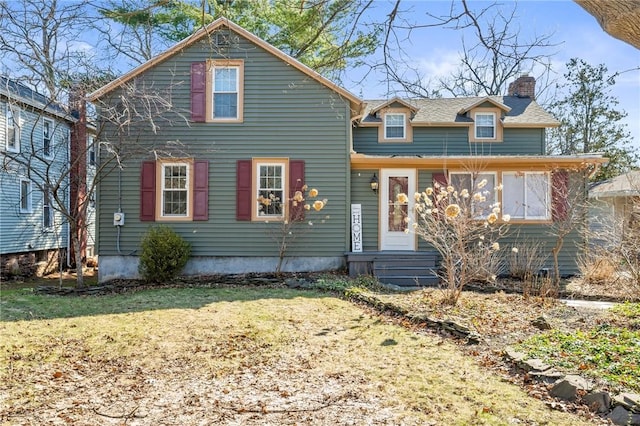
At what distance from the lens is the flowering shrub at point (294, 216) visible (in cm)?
1099

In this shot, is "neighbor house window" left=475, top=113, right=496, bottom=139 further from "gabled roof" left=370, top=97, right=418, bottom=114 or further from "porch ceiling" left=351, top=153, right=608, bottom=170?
"porch ceiling" left=351, top=153, right=608, bottom=170

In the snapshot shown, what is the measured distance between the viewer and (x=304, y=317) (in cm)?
671

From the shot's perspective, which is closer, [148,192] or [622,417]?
[622,417]

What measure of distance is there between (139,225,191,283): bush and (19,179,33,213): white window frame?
6923 mm

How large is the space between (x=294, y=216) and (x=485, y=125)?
755 cm

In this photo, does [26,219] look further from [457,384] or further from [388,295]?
[457,384]

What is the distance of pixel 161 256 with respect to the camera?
10.2 metres

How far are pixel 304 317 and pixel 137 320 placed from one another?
2.46m

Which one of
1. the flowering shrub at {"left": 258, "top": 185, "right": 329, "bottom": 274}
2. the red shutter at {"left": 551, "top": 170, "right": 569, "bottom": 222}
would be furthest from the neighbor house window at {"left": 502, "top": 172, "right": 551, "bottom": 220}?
the flowering shrub at {"left": 258, "top": 185, "right": 329, "bottom": 274}

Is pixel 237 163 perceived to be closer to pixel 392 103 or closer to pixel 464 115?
pixel 392 103

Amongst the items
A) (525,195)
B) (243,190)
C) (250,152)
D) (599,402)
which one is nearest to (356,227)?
(243,190)

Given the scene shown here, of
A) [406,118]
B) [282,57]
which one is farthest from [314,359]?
[406,118]

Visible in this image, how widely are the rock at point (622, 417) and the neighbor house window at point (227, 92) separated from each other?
979cm

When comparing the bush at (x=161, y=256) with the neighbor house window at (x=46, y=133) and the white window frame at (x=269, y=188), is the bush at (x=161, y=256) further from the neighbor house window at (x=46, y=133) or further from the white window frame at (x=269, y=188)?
the neighbor house window at (x=46, y=133)
